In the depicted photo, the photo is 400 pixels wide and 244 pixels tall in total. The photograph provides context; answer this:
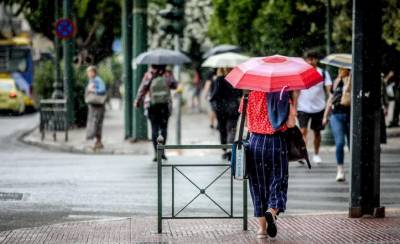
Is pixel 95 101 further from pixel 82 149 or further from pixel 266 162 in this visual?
pixel 266 162

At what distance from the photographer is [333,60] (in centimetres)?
1312

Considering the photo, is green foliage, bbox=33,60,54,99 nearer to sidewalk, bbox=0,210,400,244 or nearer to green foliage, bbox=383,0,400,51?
green foliage, bbox=383,0,400,51

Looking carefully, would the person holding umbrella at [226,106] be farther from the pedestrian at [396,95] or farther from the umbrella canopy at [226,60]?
the pedestrian at [396,95]

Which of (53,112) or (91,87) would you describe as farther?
(53,112)

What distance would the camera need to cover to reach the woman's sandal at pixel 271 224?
830cm

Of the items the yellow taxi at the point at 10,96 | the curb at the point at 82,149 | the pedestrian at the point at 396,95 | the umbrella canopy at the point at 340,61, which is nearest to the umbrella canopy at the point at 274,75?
the umbrella canopy at the point at 340,61

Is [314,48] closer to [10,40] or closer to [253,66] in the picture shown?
[253,66]

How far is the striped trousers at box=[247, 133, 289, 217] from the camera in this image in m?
8.45

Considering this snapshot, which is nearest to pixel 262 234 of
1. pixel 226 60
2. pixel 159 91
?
pixel 159 91

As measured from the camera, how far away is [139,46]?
845 inches

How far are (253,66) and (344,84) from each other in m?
5.12

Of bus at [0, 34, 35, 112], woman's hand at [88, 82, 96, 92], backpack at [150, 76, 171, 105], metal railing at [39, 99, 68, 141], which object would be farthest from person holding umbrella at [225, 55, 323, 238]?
bus at [0, 34, 35, 112]

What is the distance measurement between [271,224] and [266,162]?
1.86ft

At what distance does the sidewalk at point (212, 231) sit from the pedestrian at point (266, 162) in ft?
0.94
